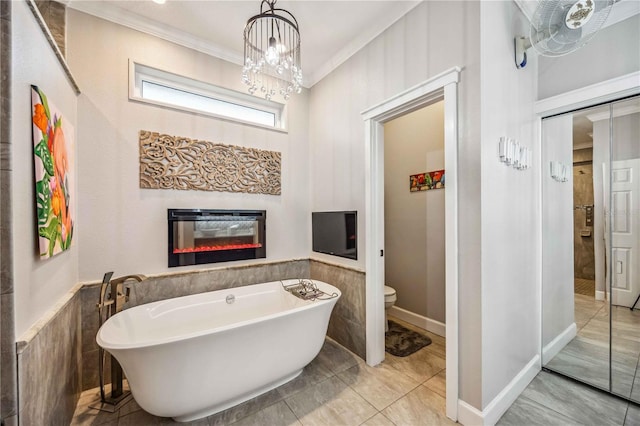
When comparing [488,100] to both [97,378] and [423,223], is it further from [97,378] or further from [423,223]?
[97,378]

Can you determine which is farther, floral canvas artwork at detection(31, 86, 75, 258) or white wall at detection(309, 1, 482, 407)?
white wall at detection(309, 1, 482, 407)

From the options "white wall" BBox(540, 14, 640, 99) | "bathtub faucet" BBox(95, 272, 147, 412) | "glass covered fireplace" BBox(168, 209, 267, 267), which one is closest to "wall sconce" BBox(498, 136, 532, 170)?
"white wall" BBox(540, 14, 640, 99)

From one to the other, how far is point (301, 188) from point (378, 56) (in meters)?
1.53

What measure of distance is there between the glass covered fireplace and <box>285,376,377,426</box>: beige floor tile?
1.36m

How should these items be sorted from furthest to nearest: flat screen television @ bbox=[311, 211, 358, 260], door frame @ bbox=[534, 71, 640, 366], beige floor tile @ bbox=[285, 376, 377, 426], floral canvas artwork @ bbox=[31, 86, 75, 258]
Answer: flat screen television @ bbox=[311, 211, 358, 260] < door frame @ bbox=[534, 71, 640, 366] < beige floor tile @ bbox=[285, 376, 377, 426] < floral canvas artwork @ bbox=[31, 86, 75, 258]

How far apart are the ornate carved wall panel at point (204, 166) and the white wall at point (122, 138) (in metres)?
0.07

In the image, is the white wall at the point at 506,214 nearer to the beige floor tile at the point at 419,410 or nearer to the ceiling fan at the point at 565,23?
the ceiling fan at the point at 565,23

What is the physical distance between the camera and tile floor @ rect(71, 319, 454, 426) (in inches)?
66.9

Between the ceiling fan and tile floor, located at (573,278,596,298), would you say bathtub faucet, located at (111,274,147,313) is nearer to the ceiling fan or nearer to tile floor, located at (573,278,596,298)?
the ceiling fan

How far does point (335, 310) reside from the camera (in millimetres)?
2754

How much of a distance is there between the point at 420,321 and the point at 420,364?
2.71 ft

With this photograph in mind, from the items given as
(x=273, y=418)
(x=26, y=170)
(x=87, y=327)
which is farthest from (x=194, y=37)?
(x=273, y=418)

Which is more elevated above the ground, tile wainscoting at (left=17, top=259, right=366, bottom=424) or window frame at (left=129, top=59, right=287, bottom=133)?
window frame at (left=129, top=59, right=287, bottom=133)

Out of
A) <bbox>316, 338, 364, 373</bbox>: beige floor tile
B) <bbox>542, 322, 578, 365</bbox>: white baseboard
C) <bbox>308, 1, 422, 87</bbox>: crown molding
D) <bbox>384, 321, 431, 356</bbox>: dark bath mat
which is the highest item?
<bbox>308, 1, 422, 87</bbox>: crown molding
